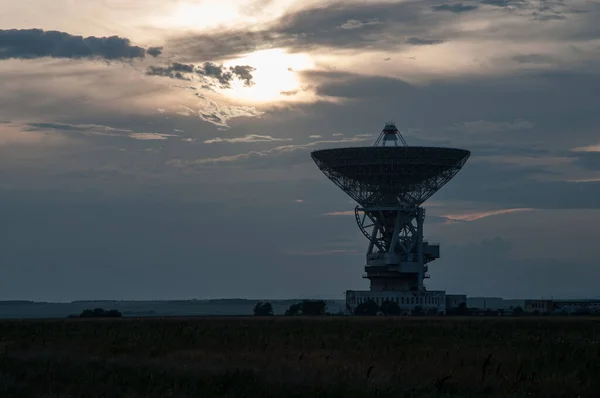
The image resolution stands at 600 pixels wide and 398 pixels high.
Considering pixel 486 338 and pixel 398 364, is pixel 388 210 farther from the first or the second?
pixel 398 364

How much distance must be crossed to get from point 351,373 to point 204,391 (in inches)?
229

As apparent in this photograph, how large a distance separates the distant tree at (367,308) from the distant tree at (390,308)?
2.67ft

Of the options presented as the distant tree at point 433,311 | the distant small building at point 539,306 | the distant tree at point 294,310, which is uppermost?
the distant small building at point 539,306

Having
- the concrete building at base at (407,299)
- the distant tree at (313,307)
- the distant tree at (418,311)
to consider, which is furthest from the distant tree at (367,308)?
the distant tree at (313,307)

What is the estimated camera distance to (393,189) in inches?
4867

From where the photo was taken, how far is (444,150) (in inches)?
4547

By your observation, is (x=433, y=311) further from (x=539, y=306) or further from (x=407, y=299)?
(x=539, y=306)

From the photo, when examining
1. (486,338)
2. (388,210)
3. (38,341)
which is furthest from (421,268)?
(38,341)

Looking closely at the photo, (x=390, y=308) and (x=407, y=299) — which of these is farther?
(x=407, y=299)

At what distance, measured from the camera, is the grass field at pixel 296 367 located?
94.1 ft

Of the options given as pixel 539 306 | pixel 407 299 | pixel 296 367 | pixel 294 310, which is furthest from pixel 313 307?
pixel 296 367

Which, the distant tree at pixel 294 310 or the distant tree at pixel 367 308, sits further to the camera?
the distant tree at pixel 294 310

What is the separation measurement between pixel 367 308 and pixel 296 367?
312 feet

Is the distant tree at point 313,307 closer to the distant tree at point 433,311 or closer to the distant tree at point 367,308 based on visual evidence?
the distant tree at point 367,308
